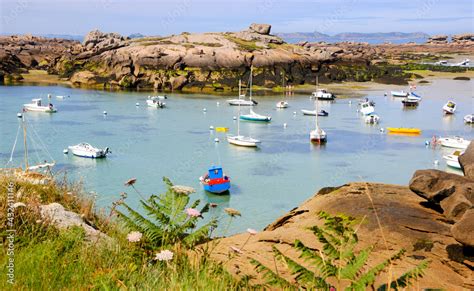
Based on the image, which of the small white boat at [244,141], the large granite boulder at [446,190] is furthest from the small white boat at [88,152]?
the large granite boulder at [446,190]

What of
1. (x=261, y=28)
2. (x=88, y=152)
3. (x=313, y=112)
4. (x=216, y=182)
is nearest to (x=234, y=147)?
(x=88, y=152)

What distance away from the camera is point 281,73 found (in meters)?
91.1

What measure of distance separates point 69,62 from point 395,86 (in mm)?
64576

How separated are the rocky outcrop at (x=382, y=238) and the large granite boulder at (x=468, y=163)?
1.25 meters

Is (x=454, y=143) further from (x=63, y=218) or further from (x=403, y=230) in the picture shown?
(x=63, y=218)

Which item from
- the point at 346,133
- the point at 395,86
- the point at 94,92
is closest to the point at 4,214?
the point at 346,133

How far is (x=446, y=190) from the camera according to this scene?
368 inches

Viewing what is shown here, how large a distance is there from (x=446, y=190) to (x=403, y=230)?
1461 mm

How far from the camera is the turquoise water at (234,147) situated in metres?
30.1

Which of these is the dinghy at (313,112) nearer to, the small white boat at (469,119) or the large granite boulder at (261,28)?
the small white boat at (469,119)

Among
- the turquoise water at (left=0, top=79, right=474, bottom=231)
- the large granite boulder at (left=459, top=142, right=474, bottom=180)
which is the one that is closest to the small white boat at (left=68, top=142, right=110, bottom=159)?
the turquoise water at (left=0, top=79, right=474, bottom=231)

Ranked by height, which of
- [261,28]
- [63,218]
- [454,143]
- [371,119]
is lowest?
[454,143]

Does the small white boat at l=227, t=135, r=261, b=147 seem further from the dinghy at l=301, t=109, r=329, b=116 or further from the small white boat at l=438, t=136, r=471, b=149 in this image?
the dinghy at l=301, t=109, r=329, b=116

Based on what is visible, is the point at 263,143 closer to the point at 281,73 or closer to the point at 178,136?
the point at 178,136
